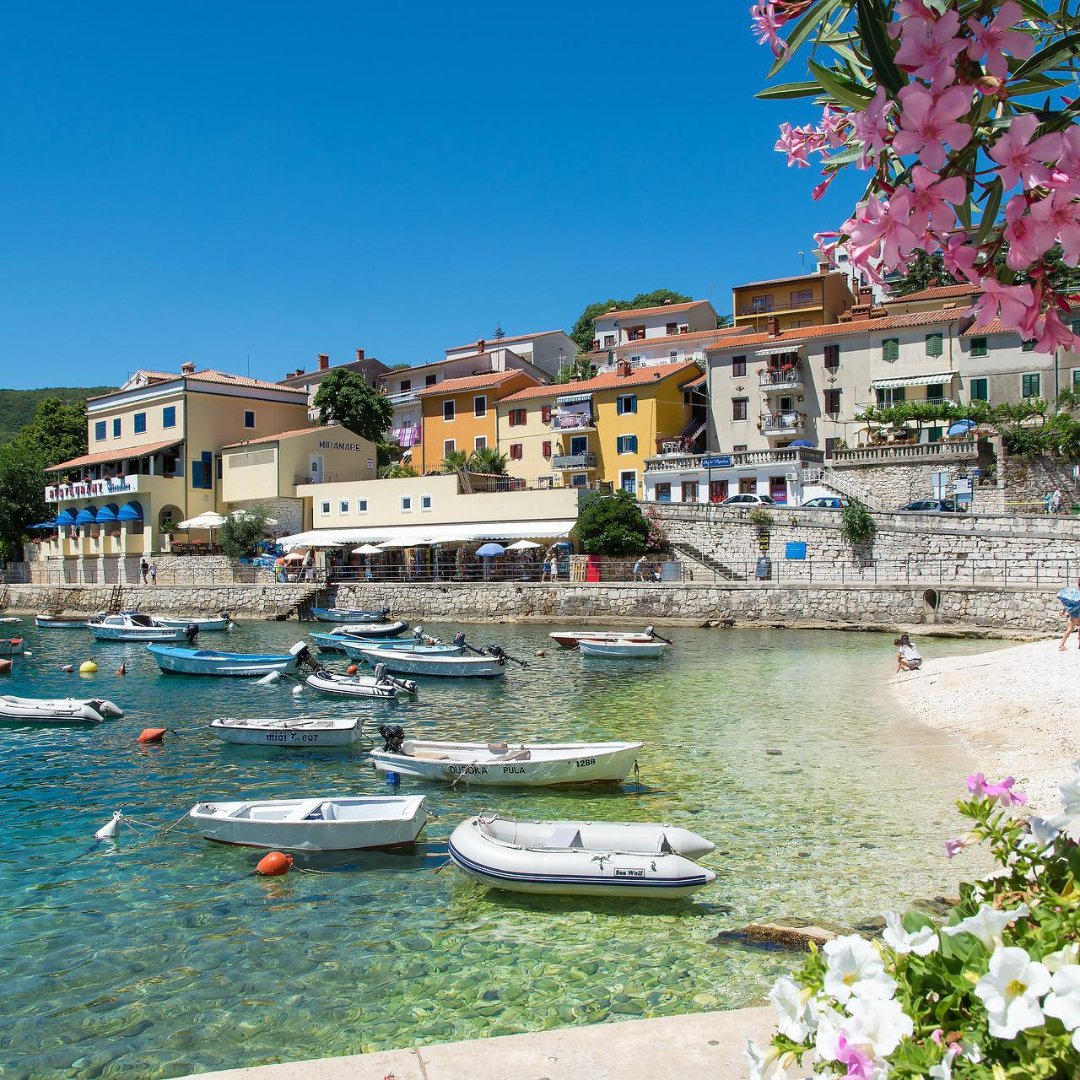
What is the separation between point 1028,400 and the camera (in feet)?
147

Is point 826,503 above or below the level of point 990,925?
above

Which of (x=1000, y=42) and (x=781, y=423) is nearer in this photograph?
(x=1000, y=42)

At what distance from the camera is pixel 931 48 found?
214cm

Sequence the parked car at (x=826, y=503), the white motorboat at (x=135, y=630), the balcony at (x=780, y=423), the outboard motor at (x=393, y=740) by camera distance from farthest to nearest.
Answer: the balcony at (x=780, y=423) < the parked car at (x=826, y=503) < the white motorboat at (x=135, y=630) < the outboard motor at (x=393, y=740)

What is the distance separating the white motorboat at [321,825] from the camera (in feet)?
37.3

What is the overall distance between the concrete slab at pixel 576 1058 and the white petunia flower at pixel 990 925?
2.15m

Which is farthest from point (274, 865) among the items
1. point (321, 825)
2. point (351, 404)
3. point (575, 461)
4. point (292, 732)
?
point (351, 404)

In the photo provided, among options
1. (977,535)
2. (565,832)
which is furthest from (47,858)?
(977,535)

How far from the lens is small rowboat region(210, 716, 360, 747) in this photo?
17.4 metres

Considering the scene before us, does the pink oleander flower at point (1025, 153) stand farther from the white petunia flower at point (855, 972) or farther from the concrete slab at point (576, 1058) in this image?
the concrete slab at point (576, 1058)

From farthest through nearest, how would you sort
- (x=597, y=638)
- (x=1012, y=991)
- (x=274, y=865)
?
(x=597, y=638)
(x=274, y=865)
(x=1012, y=991)

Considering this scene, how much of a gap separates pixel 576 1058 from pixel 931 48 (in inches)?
186

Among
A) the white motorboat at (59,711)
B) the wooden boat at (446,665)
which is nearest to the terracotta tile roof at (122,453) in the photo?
the wooden boat at (446,665)

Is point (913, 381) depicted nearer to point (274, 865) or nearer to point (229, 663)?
point (229, 663)
